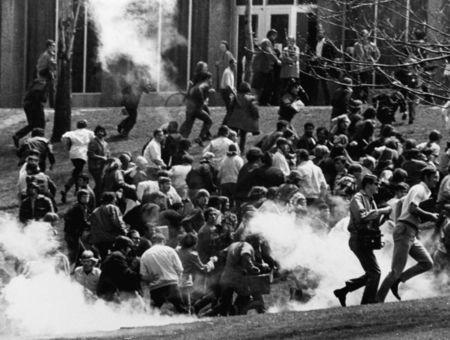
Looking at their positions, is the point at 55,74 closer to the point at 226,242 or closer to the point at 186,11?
the point at 186,11

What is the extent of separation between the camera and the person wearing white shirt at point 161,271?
2386 cm

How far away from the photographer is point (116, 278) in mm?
23812

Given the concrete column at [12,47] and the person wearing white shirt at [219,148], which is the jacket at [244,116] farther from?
the concrete column at [12,47]

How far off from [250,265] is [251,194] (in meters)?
2.38

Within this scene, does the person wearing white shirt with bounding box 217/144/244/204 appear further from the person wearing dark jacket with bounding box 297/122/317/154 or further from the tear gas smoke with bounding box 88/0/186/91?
the tear gas smoke with bounding box 88/0/186/91

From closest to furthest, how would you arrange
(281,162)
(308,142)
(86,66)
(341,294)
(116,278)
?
(341,294) → (116,278) → (281,162) → (308,142) → (86,66)

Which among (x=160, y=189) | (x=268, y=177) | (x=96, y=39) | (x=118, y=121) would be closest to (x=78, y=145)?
(x=160, y=189)

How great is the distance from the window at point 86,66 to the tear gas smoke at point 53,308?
60.5 ft

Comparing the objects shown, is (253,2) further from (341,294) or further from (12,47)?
(341,294)

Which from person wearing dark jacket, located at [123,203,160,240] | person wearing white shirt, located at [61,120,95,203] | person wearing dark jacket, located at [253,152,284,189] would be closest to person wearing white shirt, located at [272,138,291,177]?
person wearing dark jacket, located at [253,152,284,189]

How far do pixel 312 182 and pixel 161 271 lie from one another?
395cm

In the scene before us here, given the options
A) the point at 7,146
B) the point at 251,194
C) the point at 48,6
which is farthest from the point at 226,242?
the point at 48,6

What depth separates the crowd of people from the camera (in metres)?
23.1

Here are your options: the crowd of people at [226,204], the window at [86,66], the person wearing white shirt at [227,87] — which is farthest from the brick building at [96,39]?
the crowd of people at [226,204]
